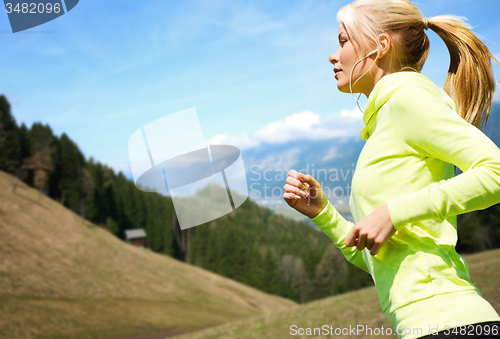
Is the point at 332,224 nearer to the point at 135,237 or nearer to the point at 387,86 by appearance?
the point at 387,86

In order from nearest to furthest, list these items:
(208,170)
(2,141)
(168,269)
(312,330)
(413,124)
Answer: (413,124), (208,170), (312,330), (168,269), (2,141)

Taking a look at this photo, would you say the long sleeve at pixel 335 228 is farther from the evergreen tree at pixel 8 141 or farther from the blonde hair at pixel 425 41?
the evergreen tree at pixel 8 141

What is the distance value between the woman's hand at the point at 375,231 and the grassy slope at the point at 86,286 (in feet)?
86.0

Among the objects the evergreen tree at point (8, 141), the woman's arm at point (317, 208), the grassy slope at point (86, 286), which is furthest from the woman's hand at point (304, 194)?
the evergreen tree at point (8, 141)

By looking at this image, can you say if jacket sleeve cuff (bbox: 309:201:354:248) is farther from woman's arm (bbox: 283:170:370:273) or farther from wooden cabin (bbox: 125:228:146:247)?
wooden cabin (bbox: 125:228:146:247)

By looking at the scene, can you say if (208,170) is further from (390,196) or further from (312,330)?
(312,330)

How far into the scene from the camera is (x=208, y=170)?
7.27 feet

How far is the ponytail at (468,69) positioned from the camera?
54.9 inches

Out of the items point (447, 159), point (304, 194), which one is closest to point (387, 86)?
point (447, 159)

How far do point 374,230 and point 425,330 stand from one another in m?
0.33

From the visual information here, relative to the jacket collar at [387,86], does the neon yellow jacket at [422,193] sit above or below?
below

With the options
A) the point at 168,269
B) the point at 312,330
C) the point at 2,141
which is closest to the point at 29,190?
the point at 2,141

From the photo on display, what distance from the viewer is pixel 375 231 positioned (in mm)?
1139

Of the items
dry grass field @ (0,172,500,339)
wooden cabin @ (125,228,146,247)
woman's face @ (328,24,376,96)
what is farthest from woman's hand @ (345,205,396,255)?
wooden cabin @ (125,228,146,247)
